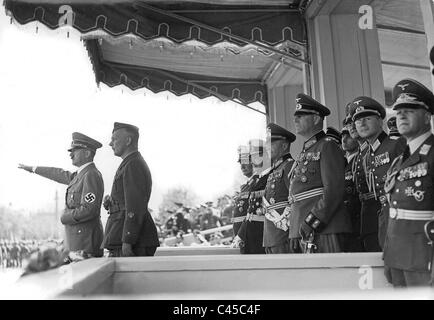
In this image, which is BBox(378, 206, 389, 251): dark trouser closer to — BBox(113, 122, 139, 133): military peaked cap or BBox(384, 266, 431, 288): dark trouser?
BBox(384, 266, 431, 288): dark trouser

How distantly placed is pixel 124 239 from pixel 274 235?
2.79 ft

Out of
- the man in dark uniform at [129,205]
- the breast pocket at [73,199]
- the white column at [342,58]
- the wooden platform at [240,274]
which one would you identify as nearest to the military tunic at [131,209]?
the man in dark uniform at [129,205]

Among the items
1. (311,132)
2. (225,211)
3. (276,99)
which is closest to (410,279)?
(311,132)

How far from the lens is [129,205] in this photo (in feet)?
7.68

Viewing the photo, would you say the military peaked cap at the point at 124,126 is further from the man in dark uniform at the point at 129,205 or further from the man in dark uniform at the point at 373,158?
the man in dark uniform at the point at 373,158

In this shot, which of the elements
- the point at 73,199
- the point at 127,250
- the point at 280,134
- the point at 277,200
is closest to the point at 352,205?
the point at 277,200

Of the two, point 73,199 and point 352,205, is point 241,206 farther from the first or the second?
point 73,199

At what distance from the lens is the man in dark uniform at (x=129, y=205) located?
232 cm

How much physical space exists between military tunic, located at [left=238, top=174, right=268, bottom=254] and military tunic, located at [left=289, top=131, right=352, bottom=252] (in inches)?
27.4

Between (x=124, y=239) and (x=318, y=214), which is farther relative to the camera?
(x=124, y=239)

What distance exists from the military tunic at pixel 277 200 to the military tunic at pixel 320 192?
0.29 metres

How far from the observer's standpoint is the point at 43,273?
1.28 m
